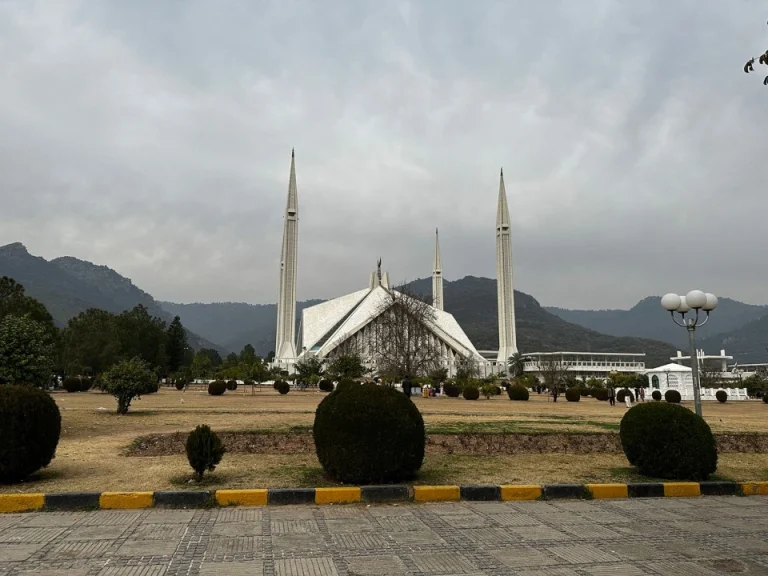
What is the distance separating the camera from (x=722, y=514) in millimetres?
5797

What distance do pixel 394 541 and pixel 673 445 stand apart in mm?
4248

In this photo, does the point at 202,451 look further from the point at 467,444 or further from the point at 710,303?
the point at 710,303

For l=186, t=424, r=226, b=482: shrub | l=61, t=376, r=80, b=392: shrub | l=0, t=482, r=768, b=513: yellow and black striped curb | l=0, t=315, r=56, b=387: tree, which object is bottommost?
l=0, t=482, r=768, b=513: yellow and black striped curb

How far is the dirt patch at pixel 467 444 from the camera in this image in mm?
9078

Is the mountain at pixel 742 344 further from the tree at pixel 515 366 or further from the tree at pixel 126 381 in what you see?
the tree at pixel 126 381

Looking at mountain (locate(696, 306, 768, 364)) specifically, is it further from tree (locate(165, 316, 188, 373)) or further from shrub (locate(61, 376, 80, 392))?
shrub (locate(61, 376, 80, 392))

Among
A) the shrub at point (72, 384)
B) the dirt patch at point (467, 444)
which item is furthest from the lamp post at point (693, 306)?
the shrub at point (72, 384)

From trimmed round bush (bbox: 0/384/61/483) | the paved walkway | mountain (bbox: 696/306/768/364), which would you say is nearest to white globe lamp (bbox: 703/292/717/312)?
the paved walkway

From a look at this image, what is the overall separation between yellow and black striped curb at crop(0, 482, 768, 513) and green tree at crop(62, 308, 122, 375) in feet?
122

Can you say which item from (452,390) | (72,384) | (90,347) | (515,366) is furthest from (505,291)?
(72,384)

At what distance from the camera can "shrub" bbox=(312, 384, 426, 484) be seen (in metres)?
6.22

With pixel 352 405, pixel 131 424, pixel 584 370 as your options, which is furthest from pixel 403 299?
pixel 584 370

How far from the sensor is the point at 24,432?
6.13 metres

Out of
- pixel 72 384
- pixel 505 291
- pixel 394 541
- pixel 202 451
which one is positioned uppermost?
pixel 505 291
